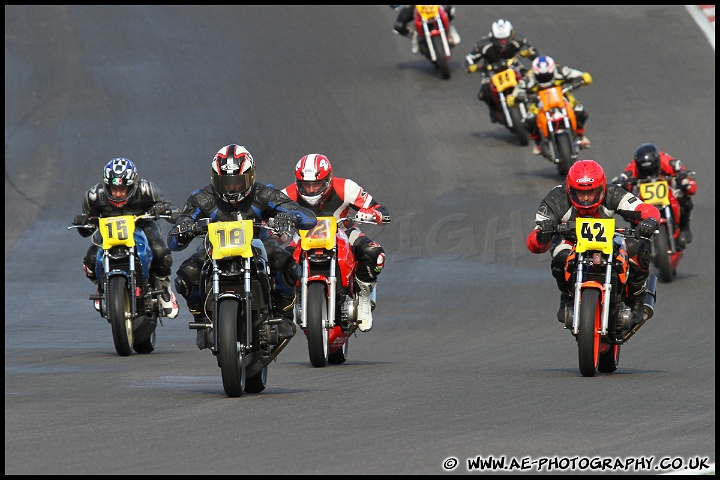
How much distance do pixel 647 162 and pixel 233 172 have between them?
903 cm

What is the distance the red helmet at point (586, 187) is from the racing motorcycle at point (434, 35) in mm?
16903

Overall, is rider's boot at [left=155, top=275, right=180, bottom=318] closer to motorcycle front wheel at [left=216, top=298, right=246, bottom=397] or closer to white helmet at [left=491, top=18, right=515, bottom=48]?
motorcycle front wheel at [left=216, top=298, right=246, bottom=397]

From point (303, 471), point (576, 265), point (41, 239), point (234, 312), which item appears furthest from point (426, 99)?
point (303, 471)

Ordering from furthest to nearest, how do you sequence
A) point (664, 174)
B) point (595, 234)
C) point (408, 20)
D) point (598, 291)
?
point (408, 20), point (664, 174), point (595, 234), point (598, 291)

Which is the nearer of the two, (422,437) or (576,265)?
(422,437)

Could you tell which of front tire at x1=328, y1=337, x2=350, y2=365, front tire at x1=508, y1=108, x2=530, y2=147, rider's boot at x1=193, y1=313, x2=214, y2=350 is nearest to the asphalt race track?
front tire at x1=328, y1=337, x2=350, y2=365

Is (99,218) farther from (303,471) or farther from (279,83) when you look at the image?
(279,83)

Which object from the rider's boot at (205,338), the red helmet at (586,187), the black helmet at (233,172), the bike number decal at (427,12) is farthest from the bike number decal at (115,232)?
the bike number decal at (427,12)

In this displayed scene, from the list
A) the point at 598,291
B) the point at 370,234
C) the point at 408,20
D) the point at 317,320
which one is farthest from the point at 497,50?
the point at 598,291

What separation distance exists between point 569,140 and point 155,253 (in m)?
Result: 10.8

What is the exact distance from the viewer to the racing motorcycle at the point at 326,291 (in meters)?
12.1

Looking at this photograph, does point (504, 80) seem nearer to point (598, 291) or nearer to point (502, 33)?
point (502, 33)

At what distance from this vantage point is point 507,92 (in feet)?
83.7

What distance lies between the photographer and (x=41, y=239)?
69.8 feet
